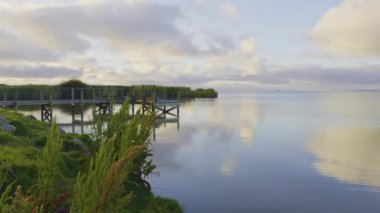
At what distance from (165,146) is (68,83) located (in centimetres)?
4147

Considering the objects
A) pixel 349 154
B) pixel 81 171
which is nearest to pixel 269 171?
pixel 349 154

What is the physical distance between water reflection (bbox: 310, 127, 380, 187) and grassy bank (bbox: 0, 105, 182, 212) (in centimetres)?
1058

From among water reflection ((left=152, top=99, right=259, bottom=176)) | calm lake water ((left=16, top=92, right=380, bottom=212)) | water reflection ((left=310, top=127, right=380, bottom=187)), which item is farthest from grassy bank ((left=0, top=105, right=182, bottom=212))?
water reflection ((left=310, top=127, right=380, bottom=187))

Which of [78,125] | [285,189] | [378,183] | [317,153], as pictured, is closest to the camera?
[285,189]

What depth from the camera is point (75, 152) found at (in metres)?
14.8

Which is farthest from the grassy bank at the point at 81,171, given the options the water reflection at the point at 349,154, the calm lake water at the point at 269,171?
the water reflection at the point at 349,154

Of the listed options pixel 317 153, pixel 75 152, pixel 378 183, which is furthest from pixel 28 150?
pixel 317 153

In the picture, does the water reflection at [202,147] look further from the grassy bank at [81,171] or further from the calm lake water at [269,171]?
the grassy bank at [81,171]

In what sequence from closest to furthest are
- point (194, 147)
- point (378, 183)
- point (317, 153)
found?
point (378, 183) < point (317, 153) < point (194, 147)

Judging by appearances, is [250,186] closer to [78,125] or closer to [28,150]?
[28,150]

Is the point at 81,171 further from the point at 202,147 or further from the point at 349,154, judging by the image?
the point at 349,154

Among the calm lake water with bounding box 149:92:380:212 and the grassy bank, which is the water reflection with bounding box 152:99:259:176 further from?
the grassy bank

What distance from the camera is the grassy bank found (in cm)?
534

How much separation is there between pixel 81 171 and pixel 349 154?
19.0m
